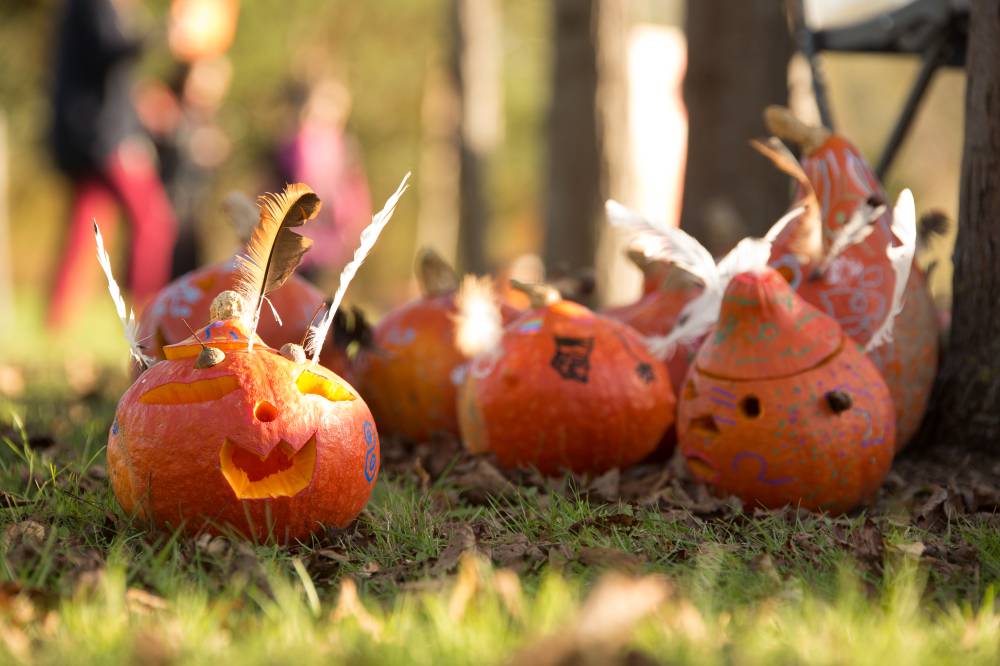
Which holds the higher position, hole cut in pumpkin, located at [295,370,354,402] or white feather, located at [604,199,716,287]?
white feather, located at [604,199,716,287]

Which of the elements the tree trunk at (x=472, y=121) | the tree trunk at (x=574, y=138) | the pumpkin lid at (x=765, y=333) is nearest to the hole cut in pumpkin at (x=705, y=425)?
the pumpkin lid at (x=765, y=333)

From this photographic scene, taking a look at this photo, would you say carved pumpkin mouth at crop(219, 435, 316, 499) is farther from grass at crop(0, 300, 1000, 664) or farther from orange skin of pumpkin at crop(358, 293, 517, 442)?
orange skin of pumpkin at crop(358, 293, 517, 442)

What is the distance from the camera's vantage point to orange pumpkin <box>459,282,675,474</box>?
3.48 m

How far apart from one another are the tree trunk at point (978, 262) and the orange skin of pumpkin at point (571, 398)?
3.16 feet

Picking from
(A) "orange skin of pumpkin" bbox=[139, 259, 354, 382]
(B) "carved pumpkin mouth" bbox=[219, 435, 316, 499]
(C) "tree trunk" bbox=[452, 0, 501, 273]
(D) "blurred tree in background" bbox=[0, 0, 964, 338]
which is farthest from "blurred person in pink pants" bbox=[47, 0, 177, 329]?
(B) "carved pumpkin mouth" bbox=[219, 435, 316, 499]

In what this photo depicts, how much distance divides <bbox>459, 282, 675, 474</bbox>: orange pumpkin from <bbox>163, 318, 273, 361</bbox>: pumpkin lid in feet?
3.46

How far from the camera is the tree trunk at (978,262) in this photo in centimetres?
353

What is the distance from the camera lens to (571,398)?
348 cm

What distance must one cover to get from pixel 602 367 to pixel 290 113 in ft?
27.0

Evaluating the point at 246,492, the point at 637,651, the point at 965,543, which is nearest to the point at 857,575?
the point at 965,543

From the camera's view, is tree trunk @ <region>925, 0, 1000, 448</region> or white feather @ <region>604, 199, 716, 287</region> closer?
white feather @ <region>604, 199, 716, 287</region>

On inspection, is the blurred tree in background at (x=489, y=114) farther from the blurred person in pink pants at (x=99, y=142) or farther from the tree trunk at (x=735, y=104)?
the blurred person in pink pants at (x=99, y=142)

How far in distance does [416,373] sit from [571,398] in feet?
2.72

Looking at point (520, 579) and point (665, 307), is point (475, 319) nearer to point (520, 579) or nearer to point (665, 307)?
point (665, 307)
